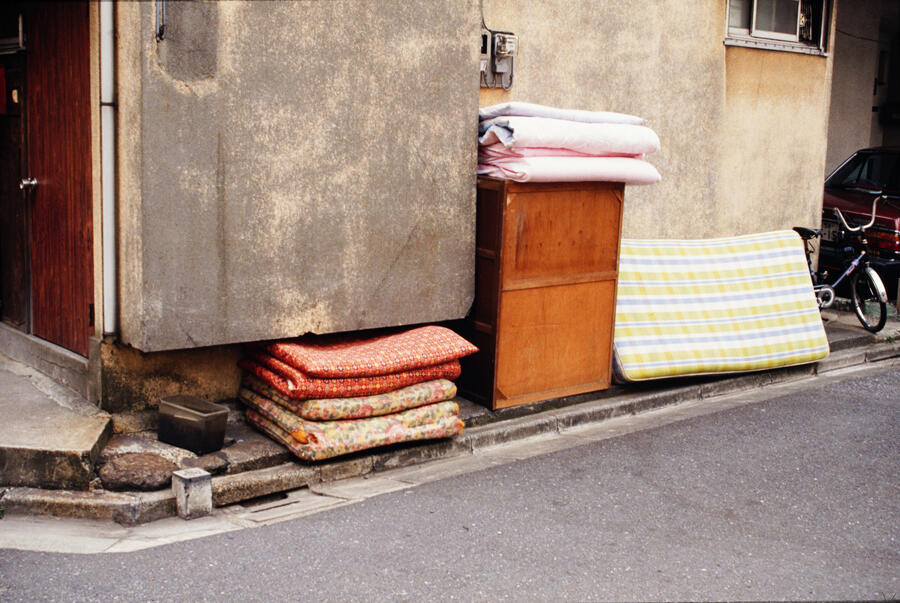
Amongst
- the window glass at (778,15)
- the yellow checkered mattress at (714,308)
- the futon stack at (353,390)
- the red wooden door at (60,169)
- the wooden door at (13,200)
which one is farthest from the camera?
the window glass at (778,15)

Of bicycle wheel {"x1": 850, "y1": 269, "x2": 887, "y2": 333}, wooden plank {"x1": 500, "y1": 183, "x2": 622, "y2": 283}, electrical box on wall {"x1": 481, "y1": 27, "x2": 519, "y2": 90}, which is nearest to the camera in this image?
wooden plank {"x1": 500, "y1": 183, "x2": 622, "y2": 283}

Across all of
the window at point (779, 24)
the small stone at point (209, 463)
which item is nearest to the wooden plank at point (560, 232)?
the small stone at point (209, 463)

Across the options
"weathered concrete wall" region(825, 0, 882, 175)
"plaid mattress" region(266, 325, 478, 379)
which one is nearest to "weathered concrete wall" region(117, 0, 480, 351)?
"plaid mattress" region(266, 325, 478, 379)

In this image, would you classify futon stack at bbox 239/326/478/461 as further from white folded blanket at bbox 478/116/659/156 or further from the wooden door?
the wooden door

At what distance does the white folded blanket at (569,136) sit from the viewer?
6.90 metres

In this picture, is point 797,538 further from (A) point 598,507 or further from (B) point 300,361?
(B) point 300,361

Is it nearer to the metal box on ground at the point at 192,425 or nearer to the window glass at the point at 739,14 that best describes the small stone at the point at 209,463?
the metal box on ground at the point at 192,425

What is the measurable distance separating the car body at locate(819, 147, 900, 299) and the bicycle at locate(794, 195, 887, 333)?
0.19 m

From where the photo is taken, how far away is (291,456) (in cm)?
612

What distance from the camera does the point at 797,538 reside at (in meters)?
5.41

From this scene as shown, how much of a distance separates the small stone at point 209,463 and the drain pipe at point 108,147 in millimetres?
1117

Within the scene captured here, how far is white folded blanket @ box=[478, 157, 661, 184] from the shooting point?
691 centimetres

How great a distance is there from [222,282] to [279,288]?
1.33 ft

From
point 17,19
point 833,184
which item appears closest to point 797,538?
point 17,19
